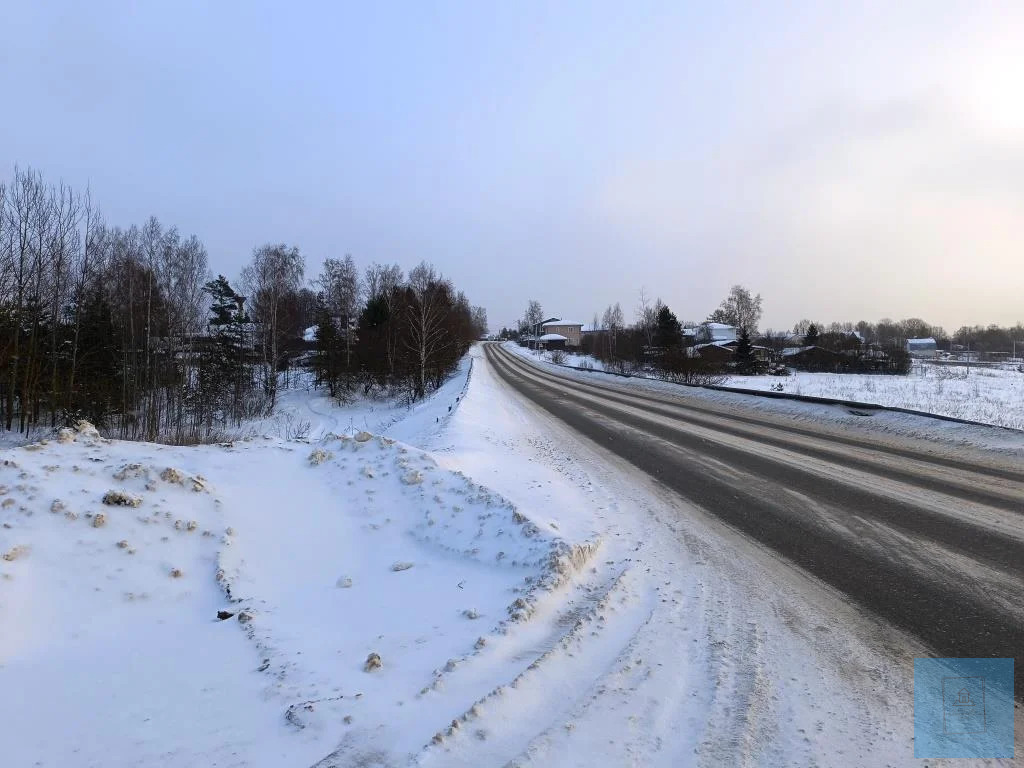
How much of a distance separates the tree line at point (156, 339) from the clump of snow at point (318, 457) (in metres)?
6.47

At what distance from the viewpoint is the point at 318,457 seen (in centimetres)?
794

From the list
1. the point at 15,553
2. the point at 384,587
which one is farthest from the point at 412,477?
the point at 15,553

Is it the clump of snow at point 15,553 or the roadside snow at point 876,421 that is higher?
the roadside snow at point 876,421

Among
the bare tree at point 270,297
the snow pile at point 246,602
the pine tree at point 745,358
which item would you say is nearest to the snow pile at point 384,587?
the snow pile at point 246,602

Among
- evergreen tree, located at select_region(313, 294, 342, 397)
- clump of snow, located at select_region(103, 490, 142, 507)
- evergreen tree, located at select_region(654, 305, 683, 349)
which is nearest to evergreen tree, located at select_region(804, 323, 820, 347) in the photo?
evergreen tree, located at select_region(654, 305, 683, 349)

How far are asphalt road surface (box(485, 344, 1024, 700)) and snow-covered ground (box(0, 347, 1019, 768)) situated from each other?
509 mm

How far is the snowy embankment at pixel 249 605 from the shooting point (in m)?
2.82

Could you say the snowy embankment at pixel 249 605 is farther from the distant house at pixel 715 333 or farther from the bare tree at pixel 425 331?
the distant house at pixel 715 333

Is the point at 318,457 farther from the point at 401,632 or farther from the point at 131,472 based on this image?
the point at 401,632

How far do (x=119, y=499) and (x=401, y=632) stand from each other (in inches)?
147

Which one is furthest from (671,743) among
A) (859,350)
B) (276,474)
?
(859,350)

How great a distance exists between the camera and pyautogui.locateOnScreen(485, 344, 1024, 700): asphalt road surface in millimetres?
3943

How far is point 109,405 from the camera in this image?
985 inches

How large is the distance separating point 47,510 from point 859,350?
→ 6789cm
